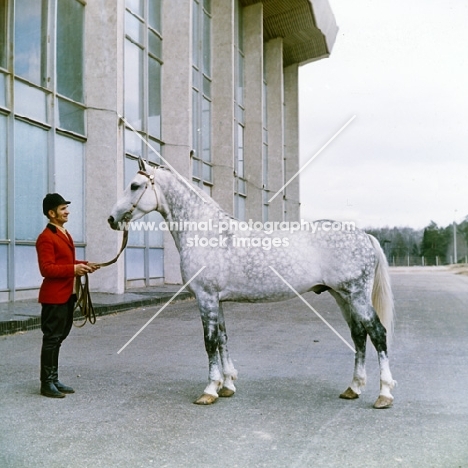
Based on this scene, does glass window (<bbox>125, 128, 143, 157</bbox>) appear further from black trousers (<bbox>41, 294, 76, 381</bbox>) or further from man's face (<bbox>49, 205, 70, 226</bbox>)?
black trousers (<bbox>41, 294, 76, 381</bbox>)

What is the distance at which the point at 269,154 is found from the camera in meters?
39.7

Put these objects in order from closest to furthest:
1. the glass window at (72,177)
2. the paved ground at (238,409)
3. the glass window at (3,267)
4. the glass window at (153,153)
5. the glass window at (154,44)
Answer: the paved ground at (238,409) → the glass window at (3,267) → the glass window at (72,177) → the glass window at (153,153) → the glass window at (154,44)

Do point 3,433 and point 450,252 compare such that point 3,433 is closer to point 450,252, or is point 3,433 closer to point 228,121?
point 228,121

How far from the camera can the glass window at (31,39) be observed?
50.1 ft

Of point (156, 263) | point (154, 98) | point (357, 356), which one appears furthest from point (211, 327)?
point (154, 98)

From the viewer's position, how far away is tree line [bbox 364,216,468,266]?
92.2 m

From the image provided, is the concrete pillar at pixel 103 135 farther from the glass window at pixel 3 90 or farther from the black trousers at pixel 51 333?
the black trousers at pixel 51 333

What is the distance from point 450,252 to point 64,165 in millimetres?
87770

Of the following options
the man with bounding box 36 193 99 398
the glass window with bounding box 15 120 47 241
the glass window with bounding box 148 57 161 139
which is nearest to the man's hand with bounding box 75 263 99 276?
the man with bounding box 36 193 99 398

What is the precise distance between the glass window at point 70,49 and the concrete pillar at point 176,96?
17.3ft

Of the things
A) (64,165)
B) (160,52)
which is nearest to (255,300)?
(64,165)

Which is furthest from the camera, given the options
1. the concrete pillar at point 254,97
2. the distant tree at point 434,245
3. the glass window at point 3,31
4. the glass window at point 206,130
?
the distant tree at point 434,245

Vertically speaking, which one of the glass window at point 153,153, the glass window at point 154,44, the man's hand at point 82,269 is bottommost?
the man's hand at point 82,269

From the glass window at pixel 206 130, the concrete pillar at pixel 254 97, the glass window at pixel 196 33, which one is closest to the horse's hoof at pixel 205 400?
the glass window at pixel 206 130
